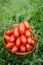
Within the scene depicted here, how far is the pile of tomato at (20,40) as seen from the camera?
283 centimetres

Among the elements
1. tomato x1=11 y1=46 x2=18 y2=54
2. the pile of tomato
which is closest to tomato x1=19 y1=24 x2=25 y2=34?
the pile of tomato

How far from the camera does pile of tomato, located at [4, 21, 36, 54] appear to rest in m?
2.83

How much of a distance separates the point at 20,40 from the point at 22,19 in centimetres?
64

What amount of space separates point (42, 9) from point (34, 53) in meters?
0.92

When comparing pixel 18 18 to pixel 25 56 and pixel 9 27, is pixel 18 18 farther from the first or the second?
pixel 25 56

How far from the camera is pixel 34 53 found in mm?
2947

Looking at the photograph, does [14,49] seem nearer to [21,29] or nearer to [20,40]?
[20,40]

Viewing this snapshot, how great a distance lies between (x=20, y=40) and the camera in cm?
285

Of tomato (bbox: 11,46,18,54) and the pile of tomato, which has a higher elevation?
the pile of tomato

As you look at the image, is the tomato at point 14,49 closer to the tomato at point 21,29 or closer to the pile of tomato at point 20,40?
the pile of tomato at point 20,40

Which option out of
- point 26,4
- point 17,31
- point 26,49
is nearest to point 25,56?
point 26,49

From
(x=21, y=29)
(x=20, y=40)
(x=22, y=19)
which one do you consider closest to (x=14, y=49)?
(x=20, y=40)

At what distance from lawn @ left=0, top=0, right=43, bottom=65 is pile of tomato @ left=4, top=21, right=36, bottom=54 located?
0.44 feet

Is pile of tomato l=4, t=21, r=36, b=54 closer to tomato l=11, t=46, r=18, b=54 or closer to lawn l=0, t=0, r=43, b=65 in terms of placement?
tomato l=11, t=46, r=18, b=54
